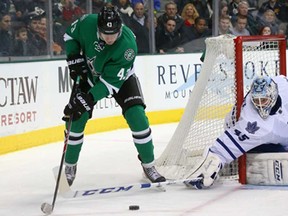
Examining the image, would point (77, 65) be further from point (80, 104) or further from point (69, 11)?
point (69, 11)

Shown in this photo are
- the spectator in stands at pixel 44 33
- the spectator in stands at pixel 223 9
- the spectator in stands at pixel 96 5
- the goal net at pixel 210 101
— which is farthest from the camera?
the spectator in stands at pixel 223 9

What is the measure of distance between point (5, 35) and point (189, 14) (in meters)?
2.86

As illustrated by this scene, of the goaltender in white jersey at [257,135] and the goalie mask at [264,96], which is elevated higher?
the goalie mask at [264,96]

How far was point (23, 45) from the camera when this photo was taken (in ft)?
22.9

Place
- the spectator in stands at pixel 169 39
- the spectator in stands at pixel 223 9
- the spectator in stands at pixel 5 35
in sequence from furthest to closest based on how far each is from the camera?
the spectator in stands at pixel 223 9 → the spectator in stands at pixel 169 39 → the spectator in stands at pixel 5 35

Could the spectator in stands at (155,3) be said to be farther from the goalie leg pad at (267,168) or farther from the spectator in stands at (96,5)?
the goalie leg pad at (267,168)

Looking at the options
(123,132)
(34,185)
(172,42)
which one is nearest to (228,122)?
(34,185)

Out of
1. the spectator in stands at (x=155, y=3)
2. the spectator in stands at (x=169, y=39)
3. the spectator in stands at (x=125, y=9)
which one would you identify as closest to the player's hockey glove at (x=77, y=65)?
the spectator in stands at (x=125, y=9)

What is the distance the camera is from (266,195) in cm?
449

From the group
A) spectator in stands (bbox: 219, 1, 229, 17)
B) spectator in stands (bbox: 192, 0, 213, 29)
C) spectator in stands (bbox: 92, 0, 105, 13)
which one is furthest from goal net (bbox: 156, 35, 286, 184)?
spectator in stands (bbox: 219, 1, 229, 17)

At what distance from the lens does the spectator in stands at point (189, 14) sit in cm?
909

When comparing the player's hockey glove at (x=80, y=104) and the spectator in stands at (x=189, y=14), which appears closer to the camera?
the player's hockey glove at (x=80, y=104)

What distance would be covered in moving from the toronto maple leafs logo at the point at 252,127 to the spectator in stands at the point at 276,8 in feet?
17.5

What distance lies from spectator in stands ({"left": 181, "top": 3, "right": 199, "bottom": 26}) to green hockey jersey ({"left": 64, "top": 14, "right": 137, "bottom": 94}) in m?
4.48
